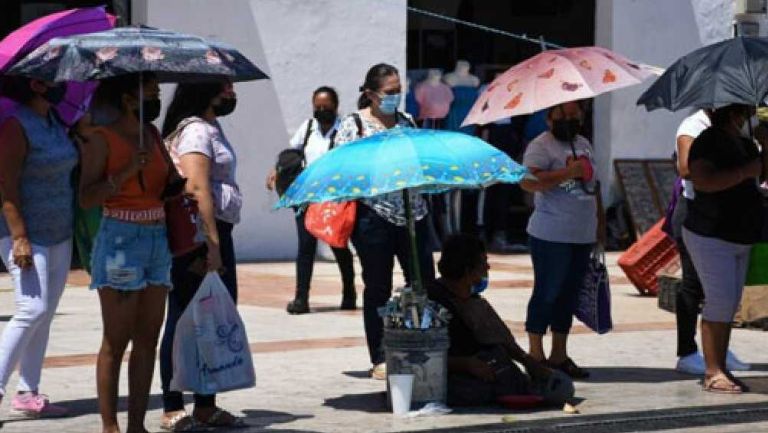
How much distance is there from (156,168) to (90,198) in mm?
357

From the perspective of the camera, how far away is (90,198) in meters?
7.52

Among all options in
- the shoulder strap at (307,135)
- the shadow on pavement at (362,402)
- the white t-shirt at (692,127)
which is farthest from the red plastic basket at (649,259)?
the shadow on pavement at (362,402)

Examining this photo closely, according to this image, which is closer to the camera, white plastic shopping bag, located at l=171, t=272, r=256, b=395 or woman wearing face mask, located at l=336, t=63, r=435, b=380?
white plastic shopping bag, located at l=171, t=272, r=256, b=395

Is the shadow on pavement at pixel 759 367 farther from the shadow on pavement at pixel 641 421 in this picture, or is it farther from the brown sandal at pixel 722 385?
the shadow on pavement at pixel 641 421

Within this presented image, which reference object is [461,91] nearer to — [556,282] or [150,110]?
[556,282]

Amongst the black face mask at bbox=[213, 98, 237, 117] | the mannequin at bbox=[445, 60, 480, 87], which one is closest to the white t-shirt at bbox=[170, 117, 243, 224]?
the black face mask at bbox=[213, 98, 237, 117]

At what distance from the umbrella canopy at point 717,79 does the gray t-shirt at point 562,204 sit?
641 mm

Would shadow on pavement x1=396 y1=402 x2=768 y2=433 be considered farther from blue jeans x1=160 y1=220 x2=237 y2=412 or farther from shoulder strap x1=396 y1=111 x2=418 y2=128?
shoulder strap x1=396 y1=111 x2=418 y2=128

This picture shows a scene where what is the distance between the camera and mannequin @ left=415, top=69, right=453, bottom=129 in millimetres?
19391

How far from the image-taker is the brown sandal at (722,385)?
9.90 m

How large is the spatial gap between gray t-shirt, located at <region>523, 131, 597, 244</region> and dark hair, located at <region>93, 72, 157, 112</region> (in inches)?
124

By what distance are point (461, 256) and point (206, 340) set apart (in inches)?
61.7

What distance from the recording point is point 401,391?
8.95 m

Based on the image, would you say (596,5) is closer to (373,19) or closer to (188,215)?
(373,19)
